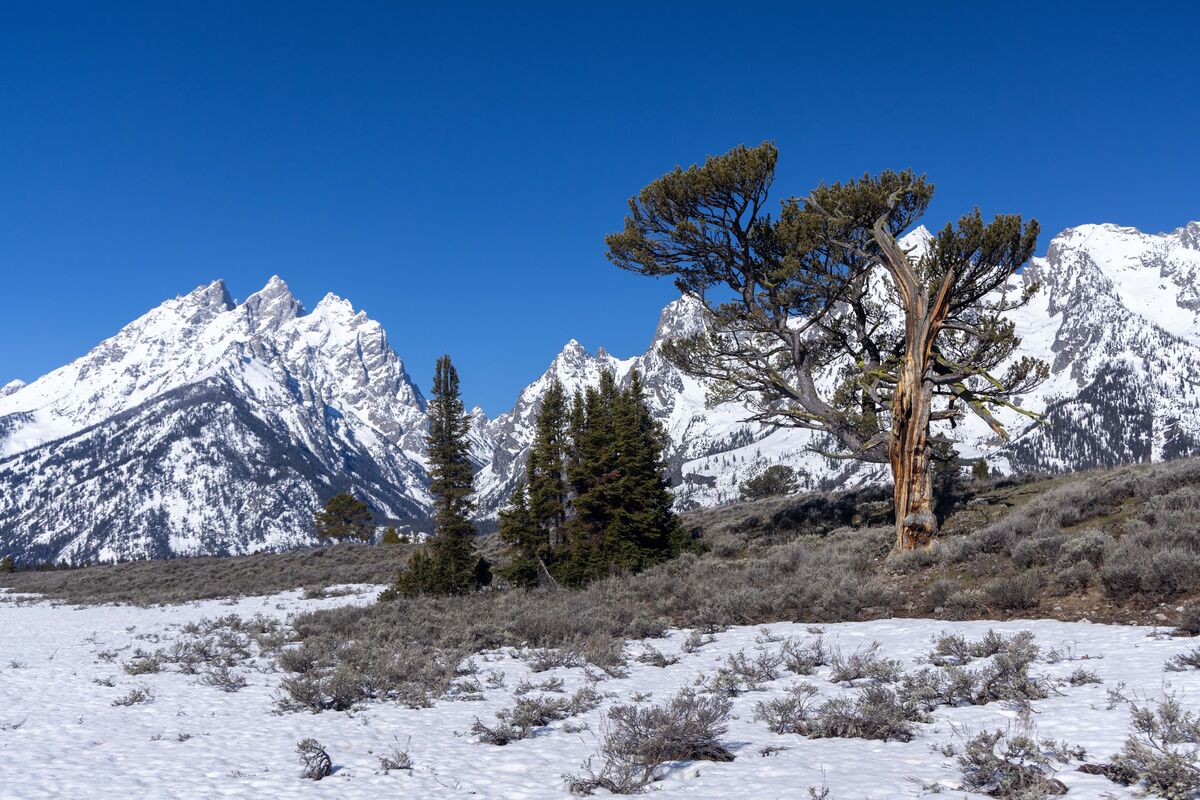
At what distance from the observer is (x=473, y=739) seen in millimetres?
8203

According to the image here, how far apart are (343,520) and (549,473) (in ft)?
188

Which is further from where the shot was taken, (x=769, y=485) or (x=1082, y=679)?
(x=769, y=485)

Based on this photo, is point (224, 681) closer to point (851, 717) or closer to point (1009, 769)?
point (851, 717)

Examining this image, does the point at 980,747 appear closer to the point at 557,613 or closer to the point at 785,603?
the point at 785,603

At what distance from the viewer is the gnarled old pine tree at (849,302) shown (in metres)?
19.1

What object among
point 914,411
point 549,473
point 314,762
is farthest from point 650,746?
point 549,473

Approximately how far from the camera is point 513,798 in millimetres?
6273

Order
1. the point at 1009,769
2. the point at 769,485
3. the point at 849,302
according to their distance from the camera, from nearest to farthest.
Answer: the point at 1009,769, the point at 849,302, the point at 769,485

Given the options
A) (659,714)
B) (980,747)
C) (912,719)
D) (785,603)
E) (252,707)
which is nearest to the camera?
(980,747)

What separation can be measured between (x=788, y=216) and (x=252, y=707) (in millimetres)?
18787

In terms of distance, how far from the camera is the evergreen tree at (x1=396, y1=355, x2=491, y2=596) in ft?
96.1

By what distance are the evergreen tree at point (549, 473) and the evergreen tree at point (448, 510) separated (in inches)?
148

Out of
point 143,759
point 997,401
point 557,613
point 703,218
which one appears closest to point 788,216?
point 703,218

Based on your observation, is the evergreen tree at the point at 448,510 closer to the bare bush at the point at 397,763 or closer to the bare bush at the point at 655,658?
the bare bush at the point at 655,658
